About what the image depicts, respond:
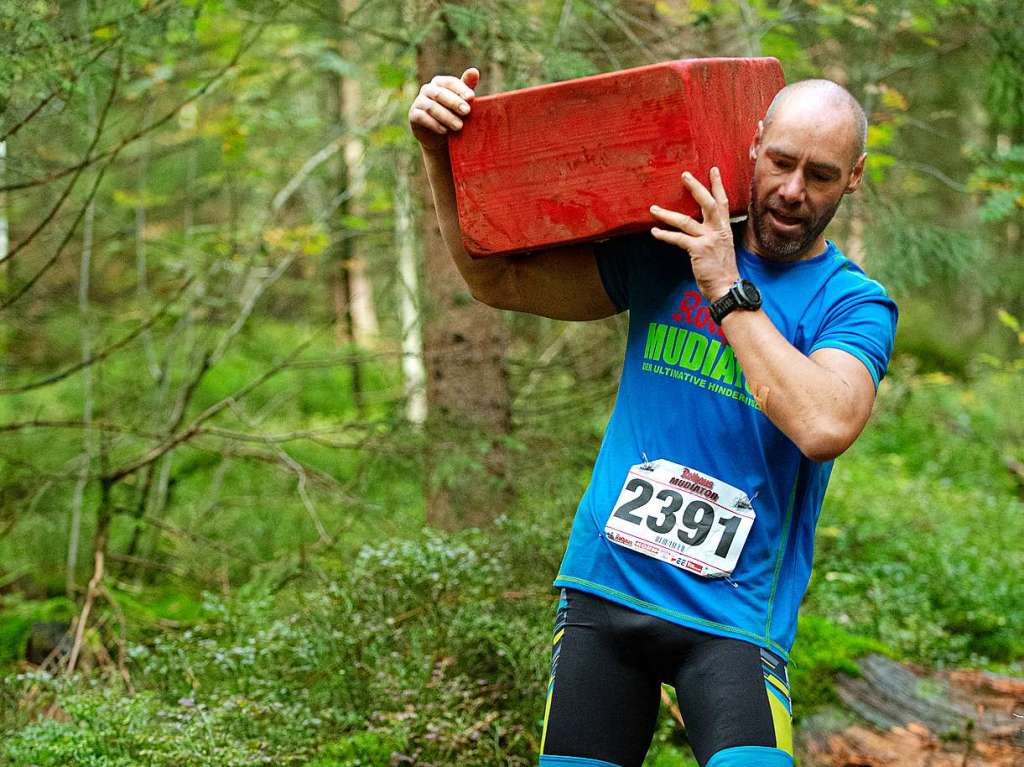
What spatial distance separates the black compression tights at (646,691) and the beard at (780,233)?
98 cm

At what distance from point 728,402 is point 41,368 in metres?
10.8

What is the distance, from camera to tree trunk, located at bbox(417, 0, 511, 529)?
6.08 metres

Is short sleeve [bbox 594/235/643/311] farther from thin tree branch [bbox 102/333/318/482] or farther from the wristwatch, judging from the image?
thin tree branch [bbox 102/333/318/482]

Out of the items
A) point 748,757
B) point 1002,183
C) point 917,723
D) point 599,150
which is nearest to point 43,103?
point 599,150

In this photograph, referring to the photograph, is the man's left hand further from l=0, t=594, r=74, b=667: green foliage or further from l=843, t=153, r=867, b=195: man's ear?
l=0, t=594, r=74, b=667: green foliage

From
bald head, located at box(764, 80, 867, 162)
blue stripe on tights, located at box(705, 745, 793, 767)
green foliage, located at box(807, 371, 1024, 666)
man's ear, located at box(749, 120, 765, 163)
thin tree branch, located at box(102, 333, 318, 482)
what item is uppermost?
bald head, located at box(764, 80, 867, 162)

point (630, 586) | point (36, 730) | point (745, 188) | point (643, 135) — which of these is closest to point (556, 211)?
point (643, 135)

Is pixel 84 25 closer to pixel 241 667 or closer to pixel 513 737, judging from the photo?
pixel 241 667

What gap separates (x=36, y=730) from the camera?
3764 mm

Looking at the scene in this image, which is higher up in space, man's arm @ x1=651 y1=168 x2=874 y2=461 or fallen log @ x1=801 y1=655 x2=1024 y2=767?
man's arm @ x1=651 y1=168 x2=874 y2=461

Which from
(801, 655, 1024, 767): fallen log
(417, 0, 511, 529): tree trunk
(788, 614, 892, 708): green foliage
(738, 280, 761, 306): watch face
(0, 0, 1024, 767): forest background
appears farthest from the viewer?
(417, 0, 511, 529): tree trunk

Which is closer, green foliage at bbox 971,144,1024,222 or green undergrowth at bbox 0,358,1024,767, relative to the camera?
green undergrowth at bbox 0,358,1024,767

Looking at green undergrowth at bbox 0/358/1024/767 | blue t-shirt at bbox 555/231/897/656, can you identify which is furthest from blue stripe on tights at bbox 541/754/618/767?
green undergrowth at bbox 0/358/1024/767

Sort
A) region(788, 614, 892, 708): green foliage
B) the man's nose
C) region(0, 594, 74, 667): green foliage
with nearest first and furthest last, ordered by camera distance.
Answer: the man's nose → region(788, 614, 892, 708): green foliage → region(0, 594, 74, 667): green foliage
